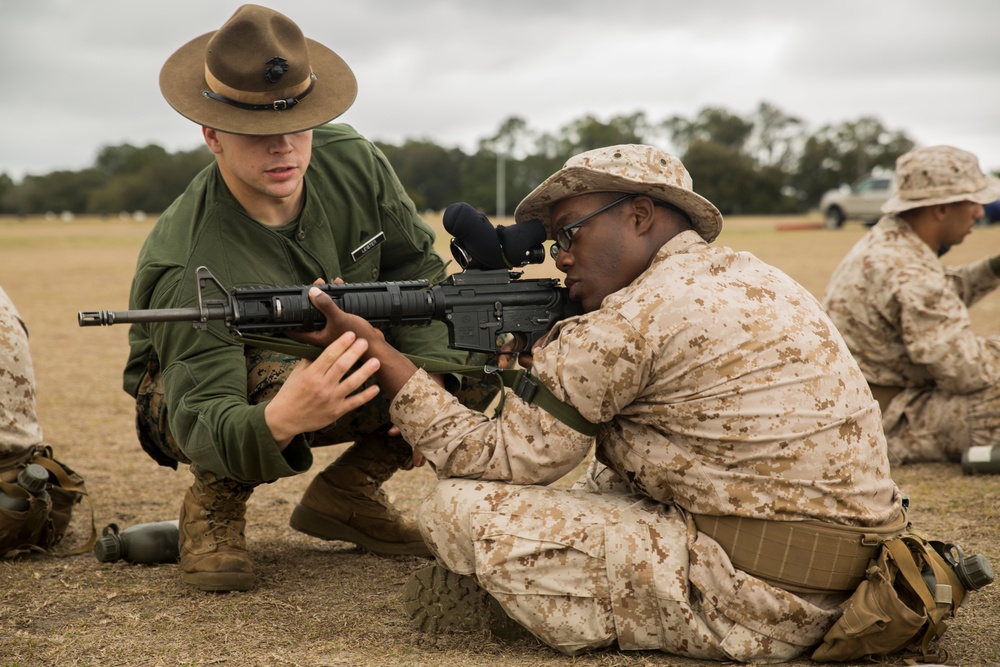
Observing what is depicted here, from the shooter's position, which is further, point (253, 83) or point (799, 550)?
point (253, 83)

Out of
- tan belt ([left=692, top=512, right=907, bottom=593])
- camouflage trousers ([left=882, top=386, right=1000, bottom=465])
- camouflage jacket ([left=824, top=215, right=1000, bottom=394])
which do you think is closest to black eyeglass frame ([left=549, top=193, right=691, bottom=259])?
tan belt ([left=692, top=512, right=907, bottom=593])

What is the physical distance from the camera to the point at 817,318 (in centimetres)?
352

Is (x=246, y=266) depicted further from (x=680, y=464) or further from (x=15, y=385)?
(x=680, y=464)

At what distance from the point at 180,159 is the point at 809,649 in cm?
7858

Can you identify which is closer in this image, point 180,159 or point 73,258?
point 73,258

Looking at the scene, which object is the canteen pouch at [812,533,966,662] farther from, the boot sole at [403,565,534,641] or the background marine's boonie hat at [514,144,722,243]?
the background marine's boonie hat at [514,144,722,243]

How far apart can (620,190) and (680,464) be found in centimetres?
96

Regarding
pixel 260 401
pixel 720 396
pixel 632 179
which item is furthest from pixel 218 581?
pixel 632 179

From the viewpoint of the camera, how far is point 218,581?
4262 millimetres

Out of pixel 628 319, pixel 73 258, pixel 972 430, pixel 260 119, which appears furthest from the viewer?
pixel 73 258

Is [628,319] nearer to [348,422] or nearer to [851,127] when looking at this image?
[348,422]

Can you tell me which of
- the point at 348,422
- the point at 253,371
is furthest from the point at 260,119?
the point at 348,422

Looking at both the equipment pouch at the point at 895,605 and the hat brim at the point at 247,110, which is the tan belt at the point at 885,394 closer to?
the equipment pouch at the point at 895,605

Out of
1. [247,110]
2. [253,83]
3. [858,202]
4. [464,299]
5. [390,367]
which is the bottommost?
[858,202]
